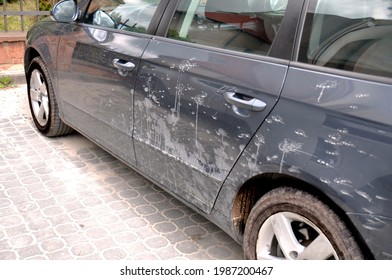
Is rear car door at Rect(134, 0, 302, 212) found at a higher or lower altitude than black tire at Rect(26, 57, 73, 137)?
higher

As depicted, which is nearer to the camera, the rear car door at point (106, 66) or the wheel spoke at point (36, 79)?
the rear car door at point (106, 66)

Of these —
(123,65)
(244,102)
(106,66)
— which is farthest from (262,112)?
(106,66)

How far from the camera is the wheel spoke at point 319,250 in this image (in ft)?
5.96

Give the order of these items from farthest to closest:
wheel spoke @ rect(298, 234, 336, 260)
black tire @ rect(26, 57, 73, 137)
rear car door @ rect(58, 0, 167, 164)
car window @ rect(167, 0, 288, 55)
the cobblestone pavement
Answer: black tire @ rect(26, 57, 73, 137) < rear car door @ rect(58, 0, 167, 164) < the cobblestone pavement < car window @ rect(167, 0, 288, 55) < wheel spoke @ rect(298, 234, 336, 260)

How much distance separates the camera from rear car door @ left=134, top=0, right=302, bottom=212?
2018 millimetres

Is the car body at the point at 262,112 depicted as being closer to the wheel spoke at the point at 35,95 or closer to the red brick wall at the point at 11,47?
the wheel spoke at the point at 35,95

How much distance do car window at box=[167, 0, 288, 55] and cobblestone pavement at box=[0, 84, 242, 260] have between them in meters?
1.19

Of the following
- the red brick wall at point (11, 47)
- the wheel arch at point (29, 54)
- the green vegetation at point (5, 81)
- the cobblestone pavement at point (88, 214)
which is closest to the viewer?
the cobblestone pavement at point (88, 214)

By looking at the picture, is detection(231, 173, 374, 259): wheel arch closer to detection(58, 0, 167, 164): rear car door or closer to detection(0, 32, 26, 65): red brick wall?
detection(58, 0, 167, 164): rear car door

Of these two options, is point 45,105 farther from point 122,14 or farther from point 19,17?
point 19,17

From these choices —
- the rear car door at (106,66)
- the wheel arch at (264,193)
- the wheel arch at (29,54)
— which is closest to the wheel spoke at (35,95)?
the wheel arch at (29,54)

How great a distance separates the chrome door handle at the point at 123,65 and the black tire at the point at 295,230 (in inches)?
46.0

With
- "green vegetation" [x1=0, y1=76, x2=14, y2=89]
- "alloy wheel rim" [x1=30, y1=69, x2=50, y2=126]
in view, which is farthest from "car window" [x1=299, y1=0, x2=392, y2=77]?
"green vegetation" [x1=0, y1=76, x2=14, y2=89]

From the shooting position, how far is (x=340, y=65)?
5.83 feet
